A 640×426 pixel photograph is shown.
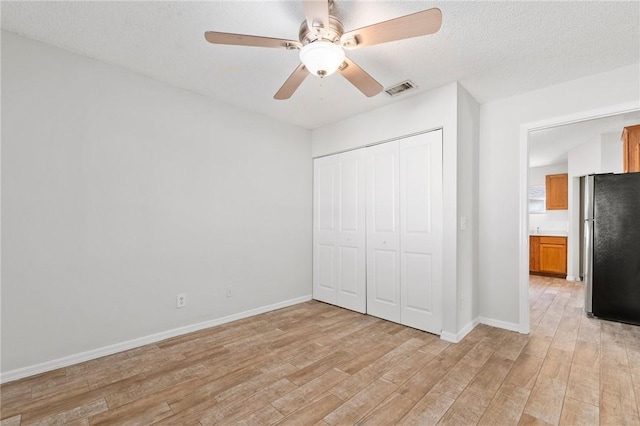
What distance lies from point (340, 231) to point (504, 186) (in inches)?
79.4

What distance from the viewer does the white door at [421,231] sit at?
299 centimetres

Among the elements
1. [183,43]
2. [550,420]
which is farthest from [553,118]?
[183,43]

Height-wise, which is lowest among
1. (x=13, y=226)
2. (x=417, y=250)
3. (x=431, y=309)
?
(x=431, y=309)

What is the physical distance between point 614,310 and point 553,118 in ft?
7.97

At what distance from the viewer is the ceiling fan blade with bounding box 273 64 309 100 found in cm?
204

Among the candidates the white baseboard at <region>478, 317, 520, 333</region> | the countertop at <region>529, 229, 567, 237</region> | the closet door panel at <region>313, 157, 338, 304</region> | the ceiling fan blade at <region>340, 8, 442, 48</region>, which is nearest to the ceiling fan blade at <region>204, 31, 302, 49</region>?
the ceiling fan blade at <region>340, 8, 442, 48</region>

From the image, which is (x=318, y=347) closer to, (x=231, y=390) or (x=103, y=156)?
(x=231, y=390)

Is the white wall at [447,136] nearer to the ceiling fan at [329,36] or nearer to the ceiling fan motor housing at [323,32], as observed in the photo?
the ceiling fan at [329,36]

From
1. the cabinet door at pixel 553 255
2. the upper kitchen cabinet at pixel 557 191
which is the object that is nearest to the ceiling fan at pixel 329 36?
the cabinet door at pixel 553 255

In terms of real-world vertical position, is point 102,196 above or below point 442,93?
below

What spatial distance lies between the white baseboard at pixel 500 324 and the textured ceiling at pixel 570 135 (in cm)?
247

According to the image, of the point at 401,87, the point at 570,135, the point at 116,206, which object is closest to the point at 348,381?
the point at 116,206

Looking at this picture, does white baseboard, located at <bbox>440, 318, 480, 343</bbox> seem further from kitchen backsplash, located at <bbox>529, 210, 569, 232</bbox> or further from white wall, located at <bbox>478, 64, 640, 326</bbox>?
kitchen backsplash, located at <bbox>529, 210, 569, 232</bbox>

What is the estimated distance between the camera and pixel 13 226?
215cm
